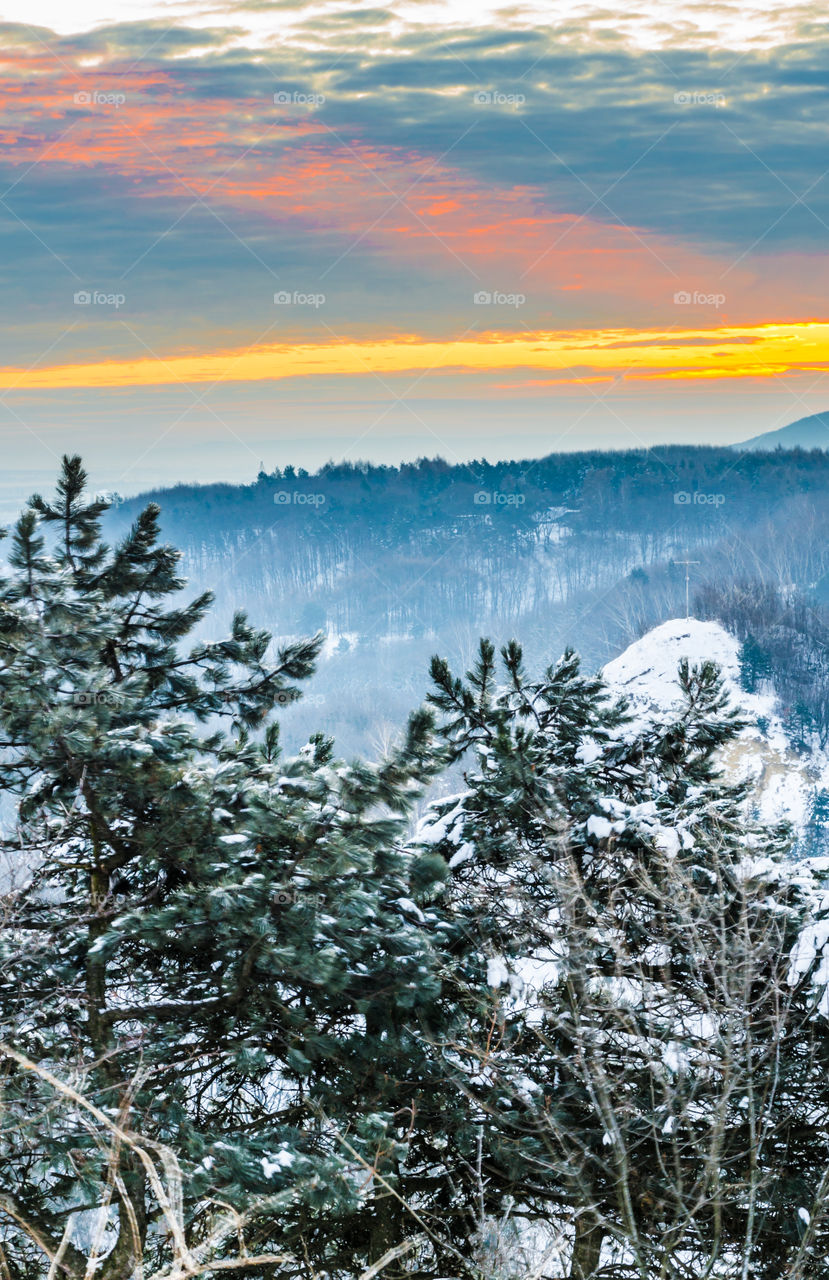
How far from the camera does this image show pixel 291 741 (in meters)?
132

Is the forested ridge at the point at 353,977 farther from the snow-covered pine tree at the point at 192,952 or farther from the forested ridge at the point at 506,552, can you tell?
the forested ridge at the point at 506,552

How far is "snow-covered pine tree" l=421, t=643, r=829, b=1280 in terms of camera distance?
31.2 feet

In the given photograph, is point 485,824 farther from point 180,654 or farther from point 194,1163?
point 194,1163

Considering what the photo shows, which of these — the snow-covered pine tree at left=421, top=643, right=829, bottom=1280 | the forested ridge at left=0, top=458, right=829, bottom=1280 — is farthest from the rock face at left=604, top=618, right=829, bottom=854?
the forested ridge at left=0, top=458, right=829, bottom=1280

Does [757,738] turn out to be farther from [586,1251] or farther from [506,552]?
[586,1251]

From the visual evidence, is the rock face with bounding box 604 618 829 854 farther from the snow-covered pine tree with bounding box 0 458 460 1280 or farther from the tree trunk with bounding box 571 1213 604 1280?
the snow-covered pine tree with bounding box 0 458 460 1280

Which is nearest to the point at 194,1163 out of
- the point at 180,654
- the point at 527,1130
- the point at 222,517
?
the point at 527,1130

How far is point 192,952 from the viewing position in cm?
1059

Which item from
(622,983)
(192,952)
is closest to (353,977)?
(192,952)

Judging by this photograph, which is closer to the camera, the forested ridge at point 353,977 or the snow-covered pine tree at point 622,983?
the forested ridge at point 353,977

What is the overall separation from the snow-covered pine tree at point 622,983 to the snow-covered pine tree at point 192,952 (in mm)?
1010

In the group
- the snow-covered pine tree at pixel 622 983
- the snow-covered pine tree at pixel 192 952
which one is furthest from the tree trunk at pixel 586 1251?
the snow-covered pine tree at pixel 192 952

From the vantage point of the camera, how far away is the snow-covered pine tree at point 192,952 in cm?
892

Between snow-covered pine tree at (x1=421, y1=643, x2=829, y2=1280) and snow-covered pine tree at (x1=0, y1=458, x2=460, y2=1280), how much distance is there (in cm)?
101
